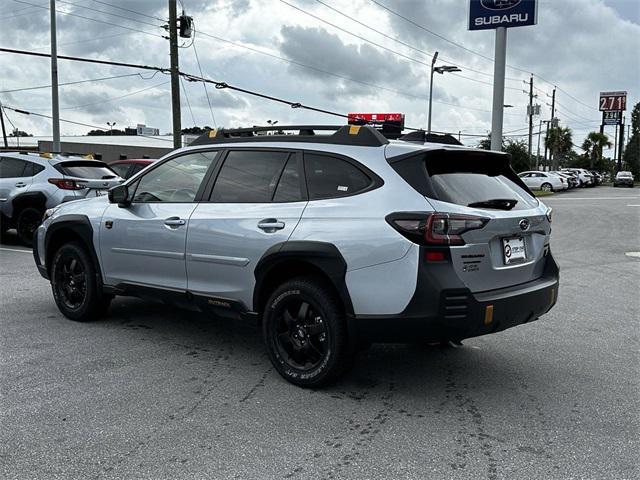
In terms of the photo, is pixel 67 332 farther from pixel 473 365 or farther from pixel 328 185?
pixel 473 365

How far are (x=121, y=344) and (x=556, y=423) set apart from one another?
3.52 meters

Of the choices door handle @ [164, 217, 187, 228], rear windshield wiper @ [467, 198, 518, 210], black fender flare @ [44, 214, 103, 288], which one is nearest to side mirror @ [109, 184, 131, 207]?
black fender flare @ [44, 214, 103, 288]

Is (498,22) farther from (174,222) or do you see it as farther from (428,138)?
(174,222)

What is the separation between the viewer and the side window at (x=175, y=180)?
5148mm

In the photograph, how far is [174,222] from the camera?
5.02m

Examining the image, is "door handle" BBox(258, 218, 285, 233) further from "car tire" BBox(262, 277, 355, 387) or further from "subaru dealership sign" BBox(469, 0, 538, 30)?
"subaru dealership sign" BBox(469, 0, 538, 30)

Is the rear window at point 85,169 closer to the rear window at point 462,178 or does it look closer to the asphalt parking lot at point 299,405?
the asphalt parking lot at point 299,405

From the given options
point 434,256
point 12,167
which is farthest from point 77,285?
point 12,167

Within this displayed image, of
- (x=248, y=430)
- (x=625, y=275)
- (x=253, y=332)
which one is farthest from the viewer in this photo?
(x=625, y=275)

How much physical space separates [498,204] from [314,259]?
130cm

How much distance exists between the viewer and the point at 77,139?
208ft

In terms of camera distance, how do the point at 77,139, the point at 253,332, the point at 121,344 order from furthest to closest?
1. the point at 77,139
2. the point at 253,332
3. the point at 121,344

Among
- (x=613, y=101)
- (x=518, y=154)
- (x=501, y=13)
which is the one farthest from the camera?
(x=613, y=101)

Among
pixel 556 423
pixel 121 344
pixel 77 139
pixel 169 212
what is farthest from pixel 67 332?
pixel 77 139
